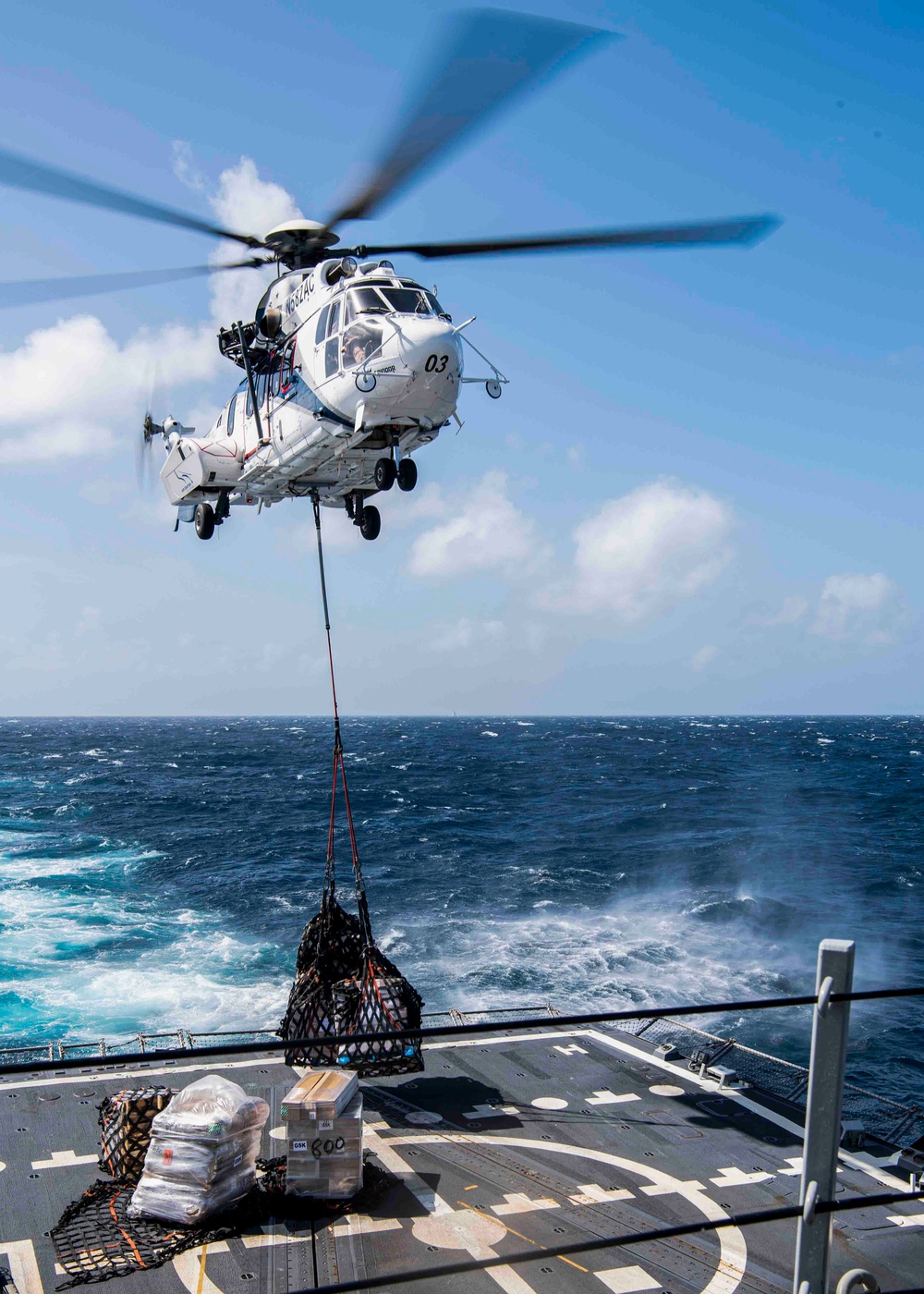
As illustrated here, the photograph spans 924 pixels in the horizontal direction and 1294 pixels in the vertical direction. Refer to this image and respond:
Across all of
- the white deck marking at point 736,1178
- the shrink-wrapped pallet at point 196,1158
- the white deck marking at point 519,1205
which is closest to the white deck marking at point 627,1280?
the white deck marking at point 519,1205

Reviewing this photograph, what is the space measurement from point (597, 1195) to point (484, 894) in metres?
27.3

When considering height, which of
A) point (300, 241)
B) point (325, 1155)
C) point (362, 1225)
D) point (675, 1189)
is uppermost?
point (300, 241)

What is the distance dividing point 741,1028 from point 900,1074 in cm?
446

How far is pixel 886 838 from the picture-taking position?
5397 cm

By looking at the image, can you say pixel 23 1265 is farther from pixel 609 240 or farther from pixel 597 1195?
pixel 609 240

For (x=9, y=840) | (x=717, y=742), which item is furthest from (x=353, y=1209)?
(x=717, y=742)

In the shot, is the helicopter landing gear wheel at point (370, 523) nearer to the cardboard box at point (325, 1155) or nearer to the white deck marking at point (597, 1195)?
the cardboard box at point (325, 1155)

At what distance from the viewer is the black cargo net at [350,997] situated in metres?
13.0

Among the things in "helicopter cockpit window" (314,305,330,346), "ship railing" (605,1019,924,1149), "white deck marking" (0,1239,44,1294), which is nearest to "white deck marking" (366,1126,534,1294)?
"white deck marking" (0,1239,44,1294)

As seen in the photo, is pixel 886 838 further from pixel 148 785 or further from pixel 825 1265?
pixel 825 1265

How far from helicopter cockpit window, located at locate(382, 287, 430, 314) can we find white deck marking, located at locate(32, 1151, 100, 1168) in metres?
11.9

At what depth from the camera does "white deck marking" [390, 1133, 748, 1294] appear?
10.9m

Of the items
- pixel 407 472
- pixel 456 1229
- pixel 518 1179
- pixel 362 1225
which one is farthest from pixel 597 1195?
pixel 407 472

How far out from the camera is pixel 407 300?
46.2 ft
